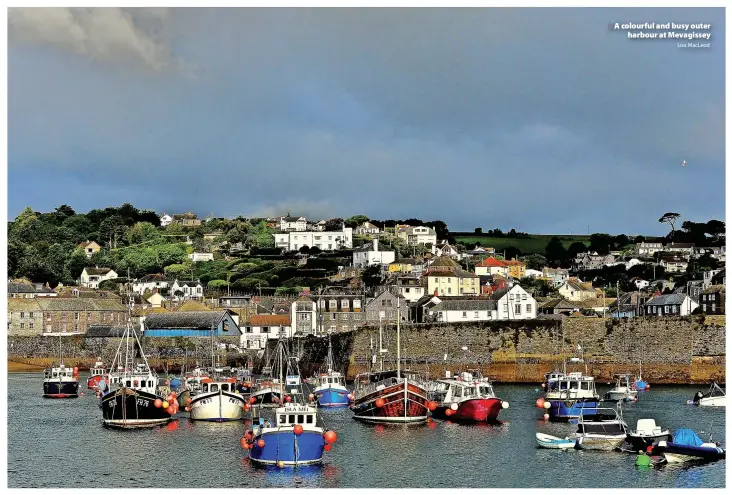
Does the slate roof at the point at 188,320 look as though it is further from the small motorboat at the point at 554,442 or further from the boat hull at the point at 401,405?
the small motorboat at the point at 554,442

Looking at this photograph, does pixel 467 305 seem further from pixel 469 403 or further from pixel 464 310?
pixel 469 403

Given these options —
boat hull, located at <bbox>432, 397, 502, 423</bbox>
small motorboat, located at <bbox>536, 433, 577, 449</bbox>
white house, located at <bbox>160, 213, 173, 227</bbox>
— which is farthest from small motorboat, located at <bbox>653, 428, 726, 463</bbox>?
white house, located at <bbox>160, 213, 173, 227</bbox>

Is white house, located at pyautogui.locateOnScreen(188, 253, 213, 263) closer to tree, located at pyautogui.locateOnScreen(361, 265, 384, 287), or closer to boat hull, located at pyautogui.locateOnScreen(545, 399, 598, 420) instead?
tree, located at pyautogui.locateOnScreen(361, 265, 384, 287)

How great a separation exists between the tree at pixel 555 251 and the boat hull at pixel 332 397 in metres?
62.1

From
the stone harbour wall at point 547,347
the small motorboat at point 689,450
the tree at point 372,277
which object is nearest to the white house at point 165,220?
the tree at point 372,277

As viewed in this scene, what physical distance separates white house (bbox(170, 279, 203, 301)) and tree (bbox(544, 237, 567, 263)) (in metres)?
32.3

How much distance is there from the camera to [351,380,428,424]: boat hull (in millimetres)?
31484

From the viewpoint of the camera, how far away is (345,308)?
2451 inches

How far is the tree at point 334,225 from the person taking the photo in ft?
335

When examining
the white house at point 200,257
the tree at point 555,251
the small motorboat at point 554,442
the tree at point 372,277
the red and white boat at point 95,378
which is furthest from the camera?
the tree at point 555,251

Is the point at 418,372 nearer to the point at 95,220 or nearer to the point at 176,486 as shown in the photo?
the point at 176,486

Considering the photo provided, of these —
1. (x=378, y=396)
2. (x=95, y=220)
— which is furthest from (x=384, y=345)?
(x=95, y=220)

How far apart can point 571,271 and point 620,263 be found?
400 cm

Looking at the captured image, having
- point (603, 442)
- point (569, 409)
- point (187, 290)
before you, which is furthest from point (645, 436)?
point (187, 290)
